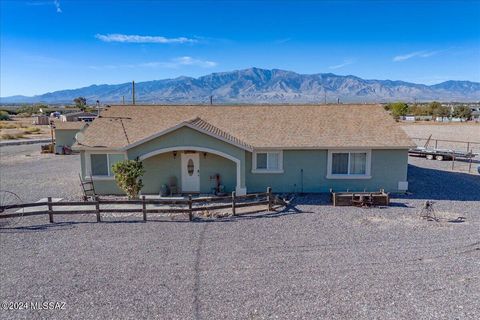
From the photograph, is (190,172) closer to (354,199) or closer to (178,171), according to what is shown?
(178,171)

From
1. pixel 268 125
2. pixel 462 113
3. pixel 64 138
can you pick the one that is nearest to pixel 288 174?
pixel 268 125

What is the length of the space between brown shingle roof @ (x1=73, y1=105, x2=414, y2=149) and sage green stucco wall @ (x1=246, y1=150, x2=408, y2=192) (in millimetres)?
650

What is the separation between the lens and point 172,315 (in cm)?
705

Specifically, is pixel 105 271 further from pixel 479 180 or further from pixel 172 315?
pixel 479 180

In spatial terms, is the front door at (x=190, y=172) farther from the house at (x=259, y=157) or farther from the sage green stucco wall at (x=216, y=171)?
the sage green stucco wall at (x=216, y=171)

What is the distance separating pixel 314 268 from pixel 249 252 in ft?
6.78

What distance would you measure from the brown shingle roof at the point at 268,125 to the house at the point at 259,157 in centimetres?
5

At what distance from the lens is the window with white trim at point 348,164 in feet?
56.0

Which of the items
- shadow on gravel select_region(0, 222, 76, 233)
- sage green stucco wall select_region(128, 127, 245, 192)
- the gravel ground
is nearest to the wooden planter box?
the gravel ground

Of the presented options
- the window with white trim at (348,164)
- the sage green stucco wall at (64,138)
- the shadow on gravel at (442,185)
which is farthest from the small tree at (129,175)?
the sage green stucco wall at (64,138)

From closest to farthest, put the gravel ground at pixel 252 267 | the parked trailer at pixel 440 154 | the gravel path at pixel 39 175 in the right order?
1. the gravel ground at pixel 252 267
2. the gravel path at pixel 39 175
3. the parked trailer at pixel 440 154

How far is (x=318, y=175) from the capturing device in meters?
17.2

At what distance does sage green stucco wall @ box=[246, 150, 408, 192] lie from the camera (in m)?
17.0

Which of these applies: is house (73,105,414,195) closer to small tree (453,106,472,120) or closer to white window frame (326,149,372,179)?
white window frame (326,149,372,179)
